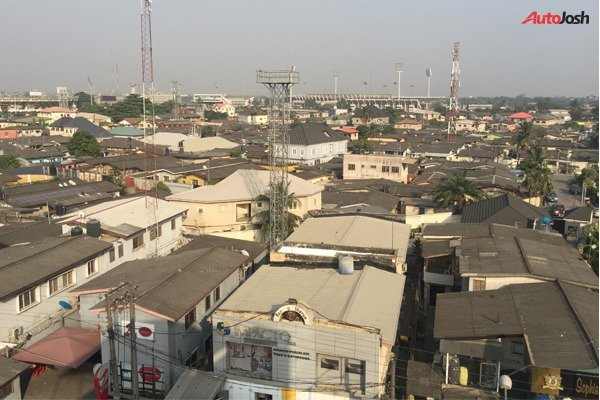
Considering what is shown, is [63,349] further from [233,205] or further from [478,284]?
[233,205]

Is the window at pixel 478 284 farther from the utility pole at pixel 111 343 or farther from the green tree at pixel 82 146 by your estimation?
the green tree at pixel 82 146

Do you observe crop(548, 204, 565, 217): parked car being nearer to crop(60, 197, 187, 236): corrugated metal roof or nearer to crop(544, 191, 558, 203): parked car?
crop(544, 191, 558, 203): parked car

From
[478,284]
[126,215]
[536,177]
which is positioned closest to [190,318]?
[478,284]

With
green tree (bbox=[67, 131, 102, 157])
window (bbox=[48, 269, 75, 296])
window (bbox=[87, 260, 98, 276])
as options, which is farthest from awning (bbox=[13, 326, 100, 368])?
green tree (bbox=[67, 131, 102, 157])

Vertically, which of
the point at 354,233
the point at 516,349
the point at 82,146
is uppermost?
the point at 82,146

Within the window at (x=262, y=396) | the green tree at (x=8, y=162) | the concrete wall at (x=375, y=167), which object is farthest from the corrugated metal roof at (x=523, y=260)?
the green tree at (x=8, y=162)

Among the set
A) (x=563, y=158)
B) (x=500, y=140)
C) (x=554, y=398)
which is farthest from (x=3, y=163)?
(x=500, y=140)
